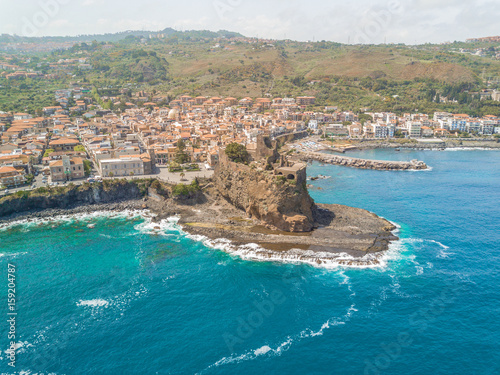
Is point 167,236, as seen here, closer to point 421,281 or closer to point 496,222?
point 421,281

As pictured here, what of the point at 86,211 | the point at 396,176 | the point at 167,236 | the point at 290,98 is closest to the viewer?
the point at 167,236

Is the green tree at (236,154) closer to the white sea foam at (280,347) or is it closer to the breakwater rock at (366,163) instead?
the white sea foam at (280,347)

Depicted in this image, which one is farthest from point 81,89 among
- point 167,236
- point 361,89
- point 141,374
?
point 141,374

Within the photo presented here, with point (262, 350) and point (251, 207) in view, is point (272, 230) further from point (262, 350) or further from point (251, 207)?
point (262, 350)

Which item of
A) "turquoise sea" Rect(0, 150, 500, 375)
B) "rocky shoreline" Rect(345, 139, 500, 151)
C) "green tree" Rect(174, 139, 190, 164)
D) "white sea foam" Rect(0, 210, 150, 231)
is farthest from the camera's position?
"rocky shoreline" Rect(345, 139, 500, 151)

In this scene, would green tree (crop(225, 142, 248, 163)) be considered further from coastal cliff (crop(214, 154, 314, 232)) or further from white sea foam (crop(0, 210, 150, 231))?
white sea foam (crop(0, 210, 150, 231))

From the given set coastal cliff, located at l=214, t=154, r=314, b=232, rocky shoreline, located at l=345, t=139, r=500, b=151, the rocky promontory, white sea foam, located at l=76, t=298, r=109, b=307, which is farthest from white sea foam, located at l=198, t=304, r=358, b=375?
rocky shoreline, located at l=345, t=139, r=500, b=151

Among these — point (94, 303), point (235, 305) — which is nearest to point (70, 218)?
point (94, 303)
